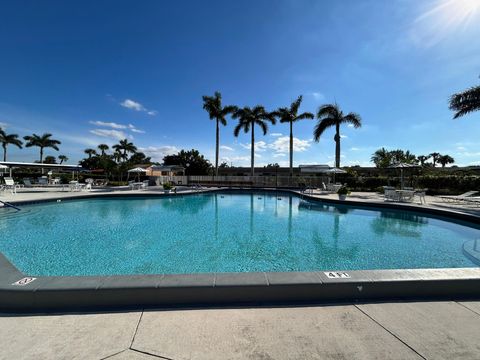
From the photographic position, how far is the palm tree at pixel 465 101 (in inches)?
460

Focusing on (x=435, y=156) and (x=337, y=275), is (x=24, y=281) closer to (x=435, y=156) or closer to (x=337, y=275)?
(x=337, y=275)

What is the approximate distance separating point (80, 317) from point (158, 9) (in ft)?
38.2

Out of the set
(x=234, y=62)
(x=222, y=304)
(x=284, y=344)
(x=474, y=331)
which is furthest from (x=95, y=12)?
(x=474, y=331)

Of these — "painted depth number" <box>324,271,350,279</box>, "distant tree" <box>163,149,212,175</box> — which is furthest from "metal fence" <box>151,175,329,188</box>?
"painted depth number" <box>324,271,350,279</box>

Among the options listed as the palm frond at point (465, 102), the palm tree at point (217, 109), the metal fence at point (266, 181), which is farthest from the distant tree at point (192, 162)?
the palm frond at point (465, 102)

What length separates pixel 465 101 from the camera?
12.0 m

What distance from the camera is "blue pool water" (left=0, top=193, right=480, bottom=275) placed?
436cm

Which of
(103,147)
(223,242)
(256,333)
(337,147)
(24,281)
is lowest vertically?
(223,242)

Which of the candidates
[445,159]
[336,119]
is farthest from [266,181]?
[445,159]

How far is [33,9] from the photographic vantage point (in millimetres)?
8508

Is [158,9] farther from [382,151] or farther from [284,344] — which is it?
[382,151]

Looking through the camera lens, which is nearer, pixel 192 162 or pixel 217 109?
pixel 217 109

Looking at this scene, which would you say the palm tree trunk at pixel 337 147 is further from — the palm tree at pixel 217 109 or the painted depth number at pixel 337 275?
the painted depth number at pixel 337 275

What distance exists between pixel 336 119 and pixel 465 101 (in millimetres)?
9663
